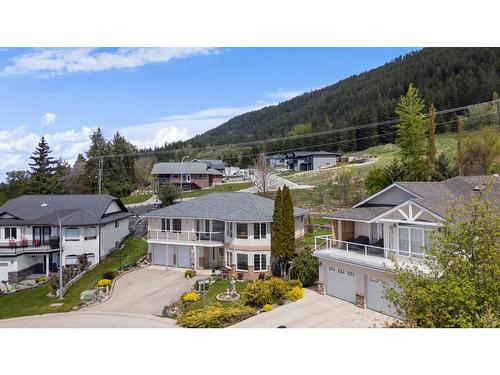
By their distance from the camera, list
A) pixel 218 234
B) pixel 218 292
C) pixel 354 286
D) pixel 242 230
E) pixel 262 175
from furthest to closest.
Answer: pixel 262 175 < pixel 218 234 < pixel 242 230 < pixel 218 292 < pixel 354 286

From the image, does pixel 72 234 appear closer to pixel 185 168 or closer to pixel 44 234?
pixel 44 234

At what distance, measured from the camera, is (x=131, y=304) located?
16562mm

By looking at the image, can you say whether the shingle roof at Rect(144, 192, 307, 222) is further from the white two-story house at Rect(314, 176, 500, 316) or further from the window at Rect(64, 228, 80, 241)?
the white two-story house at Rect(314, 176, 500, 316)

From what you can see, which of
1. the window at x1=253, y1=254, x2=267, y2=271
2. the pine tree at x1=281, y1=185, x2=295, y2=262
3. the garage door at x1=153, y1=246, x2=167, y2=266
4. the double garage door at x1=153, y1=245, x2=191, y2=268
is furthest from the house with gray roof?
the pine tree at x1=281, y1=185, x2=295, y2=262

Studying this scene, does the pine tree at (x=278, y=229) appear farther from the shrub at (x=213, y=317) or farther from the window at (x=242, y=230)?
the shrub at (x=213, y=317)

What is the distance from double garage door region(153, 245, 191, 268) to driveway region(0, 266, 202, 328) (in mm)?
2018

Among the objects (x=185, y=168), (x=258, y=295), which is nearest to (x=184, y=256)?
(x=258, y=295)

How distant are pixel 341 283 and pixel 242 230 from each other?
6.35 meters

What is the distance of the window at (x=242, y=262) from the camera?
20.4m

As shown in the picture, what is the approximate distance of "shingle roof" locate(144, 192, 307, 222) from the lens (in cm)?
2058

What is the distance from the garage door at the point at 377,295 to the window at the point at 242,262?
7089 mm

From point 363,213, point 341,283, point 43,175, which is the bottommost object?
point 341,283

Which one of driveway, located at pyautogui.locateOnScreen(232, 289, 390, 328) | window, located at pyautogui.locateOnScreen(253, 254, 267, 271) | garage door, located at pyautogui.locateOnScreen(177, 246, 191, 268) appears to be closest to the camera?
driveway, located at pyautogui.locateOnScreen(232, 289, 390, 328)

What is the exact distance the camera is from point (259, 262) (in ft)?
66.5
